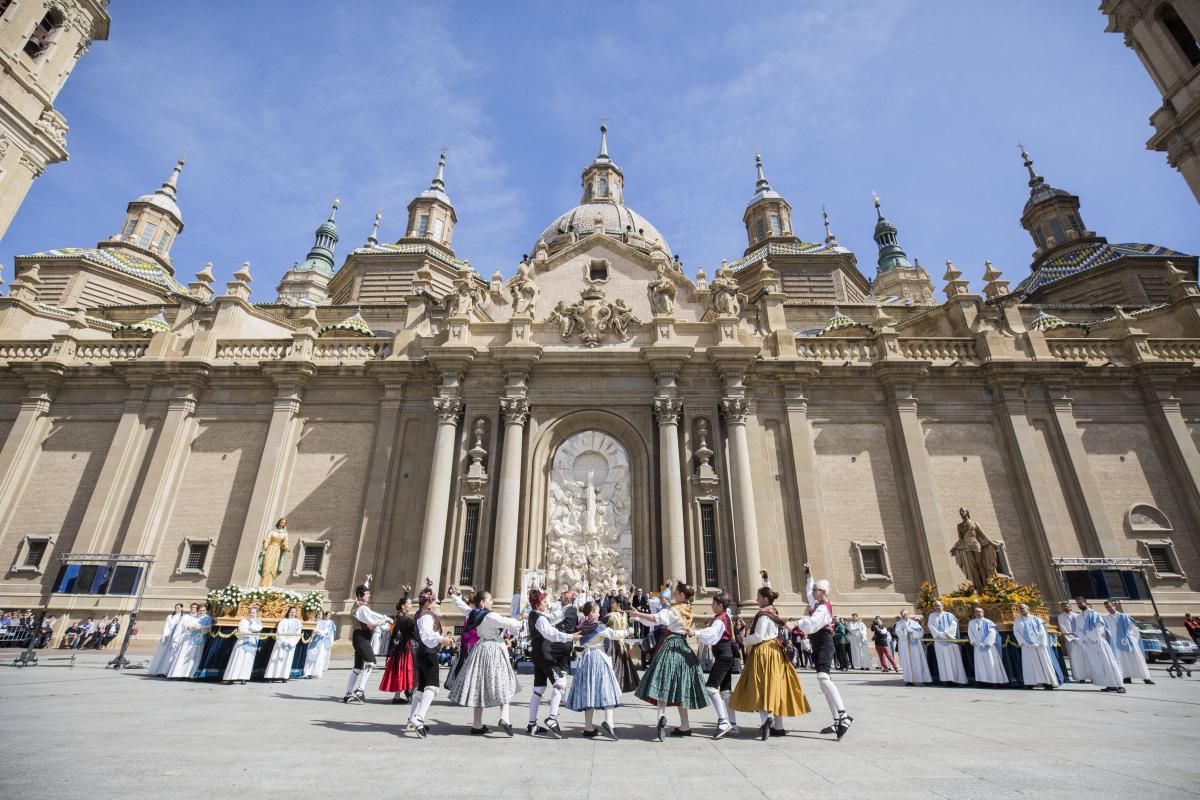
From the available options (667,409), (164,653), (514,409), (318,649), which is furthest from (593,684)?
(514,409)

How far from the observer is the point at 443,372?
2297 cm

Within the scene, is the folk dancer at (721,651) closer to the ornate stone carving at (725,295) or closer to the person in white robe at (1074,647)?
the person in white robe at (1074,647)

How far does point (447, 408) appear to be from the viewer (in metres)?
22.4

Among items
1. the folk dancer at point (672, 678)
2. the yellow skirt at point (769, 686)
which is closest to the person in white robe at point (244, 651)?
the folk dancer at point (672, 678)

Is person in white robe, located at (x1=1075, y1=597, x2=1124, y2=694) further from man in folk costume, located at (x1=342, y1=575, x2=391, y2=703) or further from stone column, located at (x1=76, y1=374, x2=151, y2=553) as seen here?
stone column, located at (x1=76, y1=374, x2=151, y2=553)

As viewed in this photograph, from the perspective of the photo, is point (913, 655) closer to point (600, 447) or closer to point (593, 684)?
point (593, 684)

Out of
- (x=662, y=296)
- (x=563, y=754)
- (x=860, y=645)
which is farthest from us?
(x=662, y=296)

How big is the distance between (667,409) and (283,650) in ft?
47.6

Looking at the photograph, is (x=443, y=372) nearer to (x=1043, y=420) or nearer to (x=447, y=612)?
(x=447, y=612)

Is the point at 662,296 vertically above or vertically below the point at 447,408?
above

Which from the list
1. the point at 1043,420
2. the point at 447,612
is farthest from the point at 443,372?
the point at 1043,420

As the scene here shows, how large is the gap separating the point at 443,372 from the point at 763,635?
1793 centimetres

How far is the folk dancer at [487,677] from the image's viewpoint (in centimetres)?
752

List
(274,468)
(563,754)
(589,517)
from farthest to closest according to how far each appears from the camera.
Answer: (274,468) → (589,517) → (563,754)
